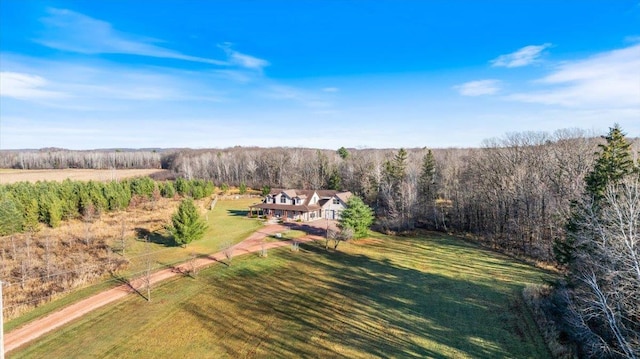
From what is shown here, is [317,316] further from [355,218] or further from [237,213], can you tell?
[237,213]

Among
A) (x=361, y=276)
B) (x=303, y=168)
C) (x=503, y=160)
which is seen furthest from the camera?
(x=303, y=168)

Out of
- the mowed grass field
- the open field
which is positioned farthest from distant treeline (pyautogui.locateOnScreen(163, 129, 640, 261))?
the open field

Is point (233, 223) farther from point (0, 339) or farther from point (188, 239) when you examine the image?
point (0, 339)

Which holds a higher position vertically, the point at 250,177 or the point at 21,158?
the point at 21,158

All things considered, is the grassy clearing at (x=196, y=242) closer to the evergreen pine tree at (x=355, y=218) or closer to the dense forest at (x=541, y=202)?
the evergreen pine tree at (x=355, y=218)

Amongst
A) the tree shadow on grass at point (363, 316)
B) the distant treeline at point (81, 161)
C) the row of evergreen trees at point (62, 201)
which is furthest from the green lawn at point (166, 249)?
the distant treeline at point (81, 161)

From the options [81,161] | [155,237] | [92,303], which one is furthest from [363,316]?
[81,161]

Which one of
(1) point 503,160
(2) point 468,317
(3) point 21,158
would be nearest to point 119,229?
(2) point 468,317
